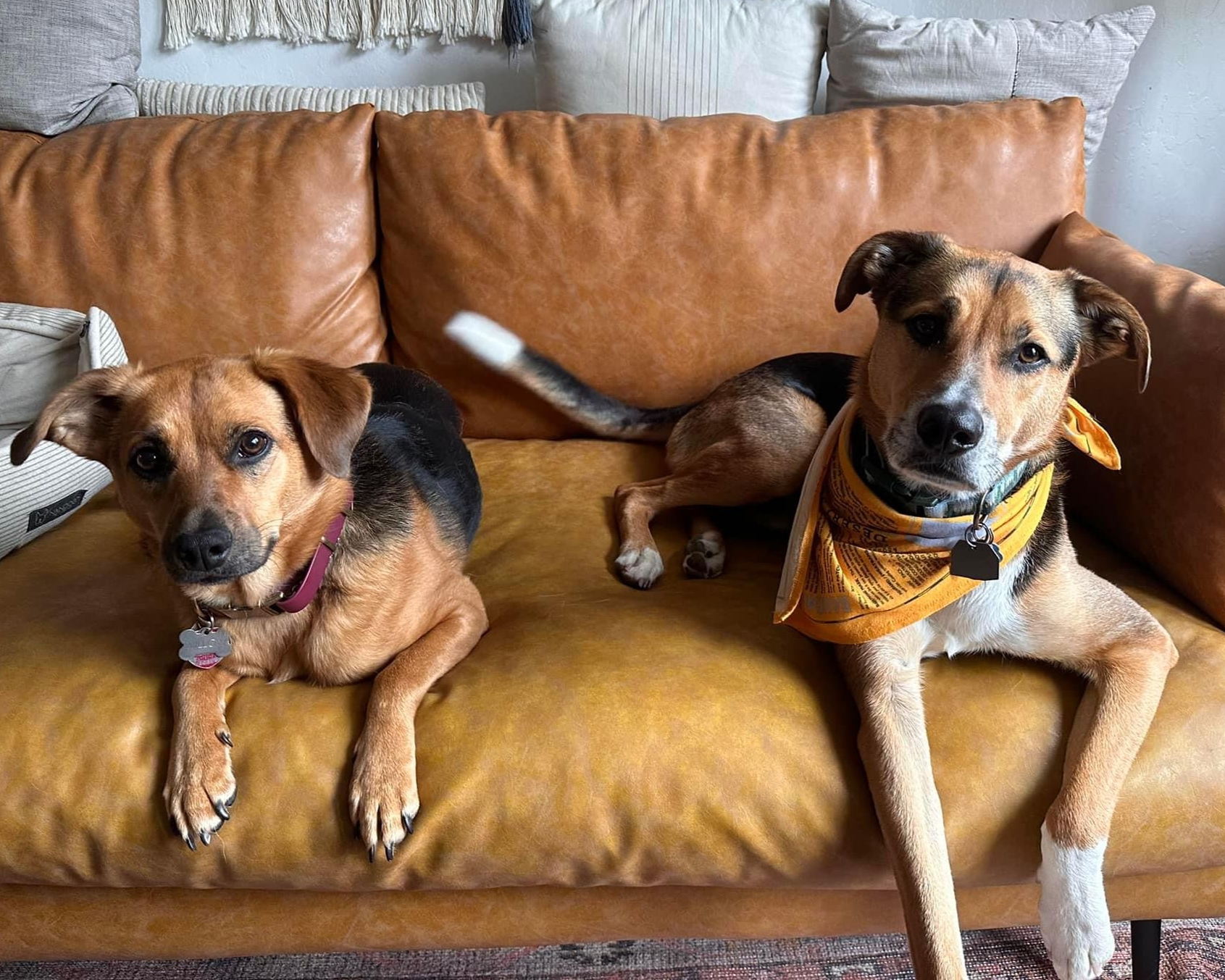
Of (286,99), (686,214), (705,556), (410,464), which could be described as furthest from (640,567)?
(286,99)

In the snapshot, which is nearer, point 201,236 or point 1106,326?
point 1106,326

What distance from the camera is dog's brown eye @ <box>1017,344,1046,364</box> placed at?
1.54m

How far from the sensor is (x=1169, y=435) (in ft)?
5.75

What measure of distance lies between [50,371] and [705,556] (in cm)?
196

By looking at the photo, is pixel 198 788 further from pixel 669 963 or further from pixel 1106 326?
pixel 1106 326

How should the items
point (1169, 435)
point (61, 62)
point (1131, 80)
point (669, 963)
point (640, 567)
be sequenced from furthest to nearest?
point (1131, 80) → point (61, 62) → point (640, 567) → point (669, 963) → point (1169, 435)

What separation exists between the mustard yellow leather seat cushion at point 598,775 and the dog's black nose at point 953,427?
18.7 inches

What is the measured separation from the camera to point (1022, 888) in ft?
5.22

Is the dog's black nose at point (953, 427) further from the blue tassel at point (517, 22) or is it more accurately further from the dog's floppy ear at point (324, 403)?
the blue tassel at point (517, 22)

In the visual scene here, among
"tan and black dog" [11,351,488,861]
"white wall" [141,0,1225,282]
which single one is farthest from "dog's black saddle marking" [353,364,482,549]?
"white wall" [141,0,1225,282]

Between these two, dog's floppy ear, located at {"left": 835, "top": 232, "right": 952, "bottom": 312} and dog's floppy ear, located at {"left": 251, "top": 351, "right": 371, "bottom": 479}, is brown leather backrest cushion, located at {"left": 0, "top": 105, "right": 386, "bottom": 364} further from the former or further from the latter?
dog's floppy ear, located at {"left": 835, "top": 232, "right": 952, "bottom": 312}

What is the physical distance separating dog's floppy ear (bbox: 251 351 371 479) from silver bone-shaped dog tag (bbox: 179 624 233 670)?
0.40 meters

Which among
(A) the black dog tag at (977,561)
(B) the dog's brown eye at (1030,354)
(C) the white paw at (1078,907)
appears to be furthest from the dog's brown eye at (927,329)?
(C) the white paw at (1078,907)

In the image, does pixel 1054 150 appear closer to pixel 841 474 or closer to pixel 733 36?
pixel 733 36
